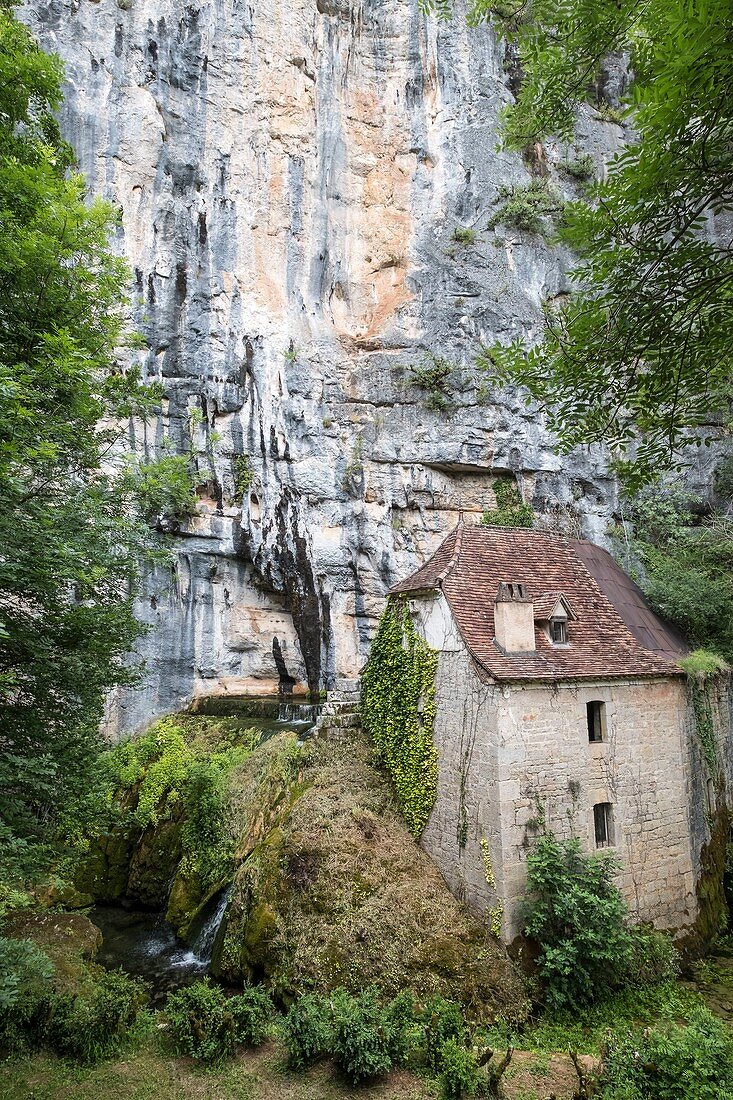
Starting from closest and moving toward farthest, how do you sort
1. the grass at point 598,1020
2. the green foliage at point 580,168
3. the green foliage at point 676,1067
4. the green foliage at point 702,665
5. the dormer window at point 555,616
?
the green foliage at point 676,1067 < the grass at point 598,1020 < the dormer window at point 555,616 < the green foliage at point 702,665 < the green foliage at point 580,168

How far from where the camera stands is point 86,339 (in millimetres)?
7809

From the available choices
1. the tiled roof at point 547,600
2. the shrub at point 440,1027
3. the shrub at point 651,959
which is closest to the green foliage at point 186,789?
the shrub at point 440,1027

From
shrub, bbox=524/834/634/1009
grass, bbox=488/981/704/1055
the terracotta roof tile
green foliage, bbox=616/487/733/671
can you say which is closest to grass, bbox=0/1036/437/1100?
grass, bbox=488/981/704/1055

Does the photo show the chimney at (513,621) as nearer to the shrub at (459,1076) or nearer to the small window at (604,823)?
the small window at (604,823)

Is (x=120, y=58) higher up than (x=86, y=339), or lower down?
higher up

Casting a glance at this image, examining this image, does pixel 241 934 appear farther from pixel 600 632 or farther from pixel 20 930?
pixel 600 632

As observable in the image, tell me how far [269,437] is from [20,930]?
18157 mm

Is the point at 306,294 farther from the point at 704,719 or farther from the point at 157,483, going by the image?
the point at 704,719

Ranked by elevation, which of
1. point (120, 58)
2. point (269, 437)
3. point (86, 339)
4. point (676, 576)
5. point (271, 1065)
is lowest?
point (271, 1065)

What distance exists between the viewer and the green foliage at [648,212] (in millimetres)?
3514

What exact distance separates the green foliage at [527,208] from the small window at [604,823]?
2515cm

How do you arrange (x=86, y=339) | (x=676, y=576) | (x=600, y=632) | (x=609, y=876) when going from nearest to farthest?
1. (x=86, y=339)
2. (x=609, y=876)
3. (x=600, y=632)
4. (x=676, y=576)

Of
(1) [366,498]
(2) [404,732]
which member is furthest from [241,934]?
(1) [366,498]

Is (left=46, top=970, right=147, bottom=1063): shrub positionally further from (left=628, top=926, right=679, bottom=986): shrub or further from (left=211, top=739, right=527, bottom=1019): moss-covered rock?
(left=628, top=926, right=679, bottom=986): shrub
